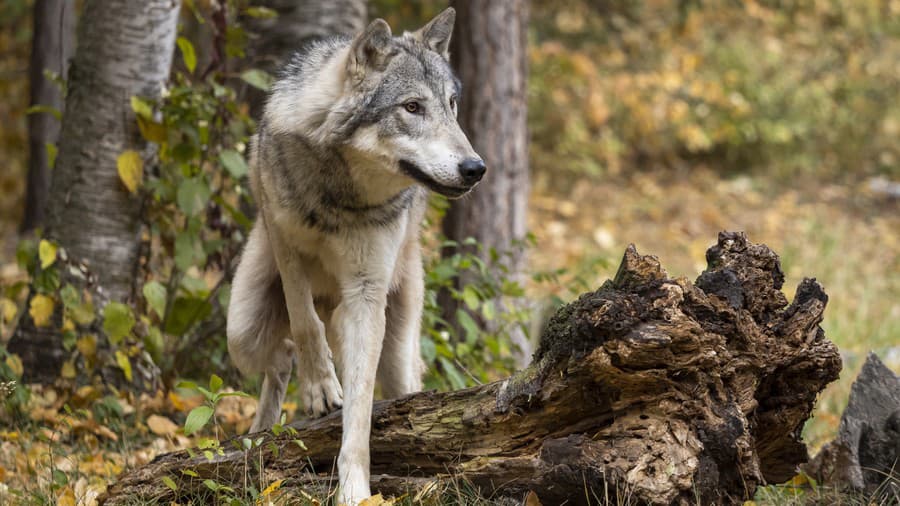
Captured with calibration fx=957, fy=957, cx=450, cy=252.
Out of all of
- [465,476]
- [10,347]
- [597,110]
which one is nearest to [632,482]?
[465,476]

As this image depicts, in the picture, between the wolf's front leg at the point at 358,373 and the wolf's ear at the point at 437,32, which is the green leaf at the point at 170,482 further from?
the wolf's ear at the point at 437,32

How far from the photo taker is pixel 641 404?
3271 mm

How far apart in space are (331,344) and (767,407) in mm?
1945

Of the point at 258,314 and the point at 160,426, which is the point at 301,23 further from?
the point at 160,426

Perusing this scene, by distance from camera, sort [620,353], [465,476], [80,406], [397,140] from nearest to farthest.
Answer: [620,353]
[465,476]
[397,140]
[80,406]

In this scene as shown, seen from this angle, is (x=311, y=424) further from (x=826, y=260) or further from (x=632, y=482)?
(x=826, y=260)

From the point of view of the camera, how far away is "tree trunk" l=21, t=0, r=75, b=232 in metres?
7.64

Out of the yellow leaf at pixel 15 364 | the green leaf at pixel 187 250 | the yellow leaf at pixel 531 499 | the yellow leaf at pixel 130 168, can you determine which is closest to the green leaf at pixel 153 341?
the green leaf at pixel 187 250

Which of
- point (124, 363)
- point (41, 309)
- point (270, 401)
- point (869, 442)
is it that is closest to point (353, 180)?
point (270, 401)

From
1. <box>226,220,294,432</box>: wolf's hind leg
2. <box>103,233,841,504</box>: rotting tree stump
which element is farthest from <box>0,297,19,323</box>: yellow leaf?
<box>103,233,841,504</box>: rotting tree stump

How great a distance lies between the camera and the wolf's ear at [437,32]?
4273 millimetres

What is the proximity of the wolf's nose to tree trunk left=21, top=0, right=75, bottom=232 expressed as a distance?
409 centimetres

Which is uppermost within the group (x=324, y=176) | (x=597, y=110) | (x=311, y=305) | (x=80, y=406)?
(x=597, y=110)

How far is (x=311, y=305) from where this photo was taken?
4.20m
